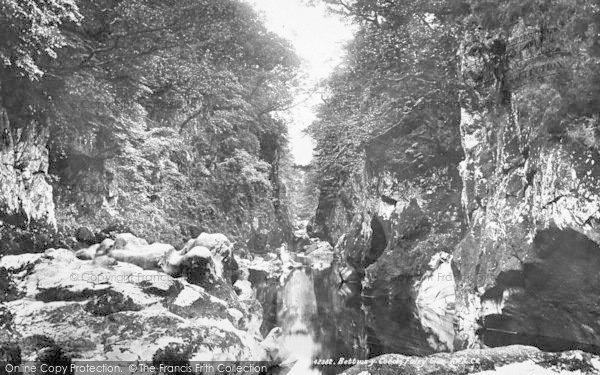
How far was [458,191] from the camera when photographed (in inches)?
542

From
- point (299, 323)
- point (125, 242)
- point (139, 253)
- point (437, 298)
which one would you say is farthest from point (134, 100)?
point (437, 298)

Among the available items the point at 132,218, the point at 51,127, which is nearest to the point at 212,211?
the point at 132,218

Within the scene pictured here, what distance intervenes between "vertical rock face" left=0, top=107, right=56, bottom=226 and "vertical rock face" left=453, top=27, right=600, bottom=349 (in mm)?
9245

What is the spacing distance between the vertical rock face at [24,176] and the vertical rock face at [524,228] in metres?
9.25

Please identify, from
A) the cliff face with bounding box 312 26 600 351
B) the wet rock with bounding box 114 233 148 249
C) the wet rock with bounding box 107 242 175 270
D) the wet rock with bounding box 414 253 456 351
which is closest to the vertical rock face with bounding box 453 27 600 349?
the cliff face with bounding box 312 26 600 351

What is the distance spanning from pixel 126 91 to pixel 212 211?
341 inches

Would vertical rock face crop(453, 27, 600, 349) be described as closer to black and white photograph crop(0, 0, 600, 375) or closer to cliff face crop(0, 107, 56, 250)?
black and white photograph crop(0, 0, 600, 375)

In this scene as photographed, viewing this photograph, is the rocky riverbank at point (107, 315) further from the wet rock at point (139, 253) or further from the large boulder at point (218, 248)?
the large boulder at point (218, 248)

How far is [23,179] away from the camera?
7.04m

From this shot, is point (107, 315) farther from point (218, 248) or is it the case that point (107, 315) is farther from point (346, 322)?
point (346, 322)

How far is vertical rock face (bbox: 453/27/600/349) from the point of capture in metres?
6.38

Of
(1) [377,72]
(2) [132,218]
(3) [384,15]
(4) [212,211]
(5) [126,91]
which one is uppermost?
(3) [384,15]

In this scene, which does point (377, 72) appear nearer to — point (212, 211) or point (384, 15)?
point (384, 15)

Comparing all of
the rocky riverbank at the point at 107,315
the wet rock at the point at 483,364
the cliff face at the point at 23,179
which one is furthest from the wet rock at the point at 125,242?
the wet rock at the point at 483,364
